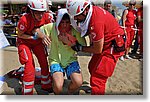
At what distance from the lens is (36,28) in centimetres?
261

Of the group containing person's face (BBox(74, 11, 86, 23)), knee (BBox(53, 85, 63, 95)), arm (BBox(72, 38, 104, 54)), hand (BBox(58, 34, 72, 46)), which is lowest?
knee (BBox(53, 85, 63, 95))

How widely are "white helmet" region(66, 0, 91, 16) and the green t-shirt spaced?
1.11ft

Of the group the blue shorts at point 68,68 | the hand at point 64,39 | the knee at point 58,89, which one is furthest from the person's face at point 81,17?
the knee at point 58,89

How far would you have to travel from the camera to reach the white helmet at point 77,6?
214 cm

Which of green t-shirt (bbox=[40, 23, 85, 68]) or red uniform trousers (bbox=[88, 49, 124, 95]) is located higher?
green t-shirt (bbox=[40, 23, 85, 68])

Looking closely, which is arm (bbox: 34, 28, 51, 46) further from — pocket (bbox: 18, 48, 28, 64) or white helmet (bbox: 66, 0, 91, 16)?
white helmet (bbox: 66, 0, 91, 16)

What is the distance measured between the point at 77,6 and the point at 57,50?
55 centimetres

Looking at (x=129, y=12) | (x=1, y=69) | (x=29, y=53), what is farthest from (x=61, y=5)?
(x=129, y=12)

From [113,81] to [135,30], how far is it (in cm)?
171

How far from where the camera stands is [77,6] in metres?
2.14

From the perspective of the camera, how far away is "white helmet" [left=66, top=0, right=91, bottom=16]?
84.4 inches

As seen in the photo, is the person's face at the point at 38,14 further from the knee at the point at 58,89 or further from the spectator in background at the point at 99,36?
the knee at the point at 58,89

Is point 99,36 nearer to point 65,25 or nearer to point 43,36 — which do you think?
point 65,25

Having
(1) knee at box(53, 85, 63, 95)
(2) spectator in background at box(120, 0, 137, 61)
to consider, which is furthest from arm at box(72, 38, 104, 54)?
(2) spectator in background at box(120, 0, 137, 61)
